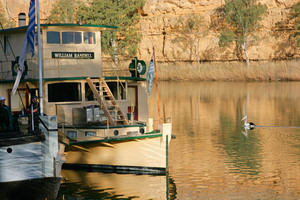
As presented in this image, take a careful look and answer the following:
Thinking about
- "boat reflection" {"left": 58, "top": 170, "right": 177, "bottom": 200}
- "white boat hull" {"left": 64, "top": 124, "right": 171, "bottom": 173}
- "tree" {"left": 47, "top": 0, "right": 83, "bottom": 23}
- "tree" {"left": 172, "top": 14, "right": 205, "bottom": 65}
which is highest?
"tree" {"left": 47, "top": 0, "right": 83, "bottom": 23}

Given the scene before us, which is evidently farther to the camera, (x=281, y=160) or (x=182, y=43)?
(x=182, y=43)

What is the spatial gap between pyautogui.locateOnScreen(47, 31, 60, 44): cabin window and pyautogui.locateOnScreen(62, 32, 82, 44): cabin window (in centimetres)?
23

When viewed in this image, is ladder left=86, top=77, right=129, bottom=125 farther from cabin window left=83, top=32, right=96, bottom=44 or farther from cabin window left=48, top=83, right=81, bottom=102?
cabin window left=83, top=32, right=96, bottom=44

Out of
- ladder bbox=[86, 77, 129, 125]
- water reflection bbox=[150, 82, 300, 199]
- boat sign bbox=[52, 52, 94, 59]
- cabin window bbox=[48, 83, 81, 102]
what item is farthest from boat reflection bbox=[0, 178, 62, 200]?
boat sign bbox=[52, 52, 94, 59]

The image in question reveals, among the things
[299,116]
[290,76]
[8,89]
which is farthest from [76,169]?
[290,76]

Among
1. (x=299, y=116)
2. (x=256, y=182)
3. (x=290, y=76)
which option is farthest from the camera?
(x=290, y=76)

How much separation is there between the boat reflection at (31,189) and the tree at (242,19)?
167ft

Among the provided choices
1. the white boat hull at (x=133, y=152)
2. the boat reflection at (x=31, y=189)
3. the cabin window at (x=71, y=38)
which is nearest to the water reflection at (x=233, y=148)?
the white boat hull at (x=133, y=152)

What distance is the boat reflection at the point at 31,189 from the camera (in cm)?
1584

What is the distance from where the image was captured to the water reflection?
55.7 ft

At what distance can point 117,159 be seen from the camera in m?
19.2

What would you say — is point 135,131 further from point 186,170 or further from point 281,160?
point 281,160

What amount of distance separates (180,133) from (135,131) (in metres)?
7.80

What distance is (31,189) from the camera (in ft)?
53.7
